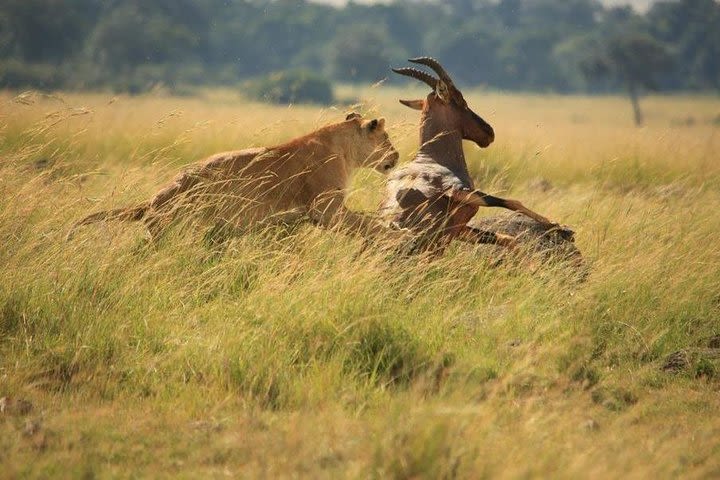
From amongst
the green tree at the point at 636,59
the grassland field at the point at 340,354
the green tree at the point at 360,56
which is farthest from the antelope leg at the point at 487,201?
the green tree at the point at 636,59

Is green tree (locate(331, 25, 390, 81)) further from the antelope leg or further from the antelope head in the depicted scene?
the antelope leg

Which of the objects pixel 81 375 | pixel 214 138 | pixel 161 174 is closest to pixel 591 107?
pixel 214 138

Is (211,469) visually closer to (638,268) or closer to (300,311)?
(300,311)

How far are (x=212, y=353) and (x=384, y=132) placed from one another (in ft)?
9.14

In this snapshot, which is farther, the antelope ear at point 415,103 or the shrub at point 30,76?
the shrub at point 30,76

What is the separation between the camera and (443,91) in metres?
7.02

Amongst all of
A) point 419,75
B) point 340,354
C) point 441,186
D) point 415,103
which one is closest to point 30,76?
point 415,103

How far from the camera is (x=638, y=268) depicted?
6.09 meters

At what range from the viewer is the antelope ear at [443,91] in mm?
6957

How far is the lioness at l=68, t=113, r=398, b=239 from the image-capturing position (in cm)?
Result: 638

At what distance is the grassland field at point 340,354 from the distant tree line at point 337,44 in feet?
102

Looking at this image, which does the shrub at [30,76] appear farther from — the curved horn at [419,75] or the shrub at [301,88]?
the curved horn at [419,75]

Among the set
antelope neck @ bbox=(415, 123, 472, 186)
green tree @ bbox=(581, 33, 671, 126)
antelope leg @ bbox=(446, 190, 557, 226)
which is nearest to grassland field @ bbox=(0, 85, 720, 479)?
antelope leg @ bbox=(446, 190, 557, 226)

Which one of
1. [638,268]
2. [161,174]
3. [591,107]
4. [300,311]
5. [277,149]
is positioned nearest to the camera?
[300,311]
